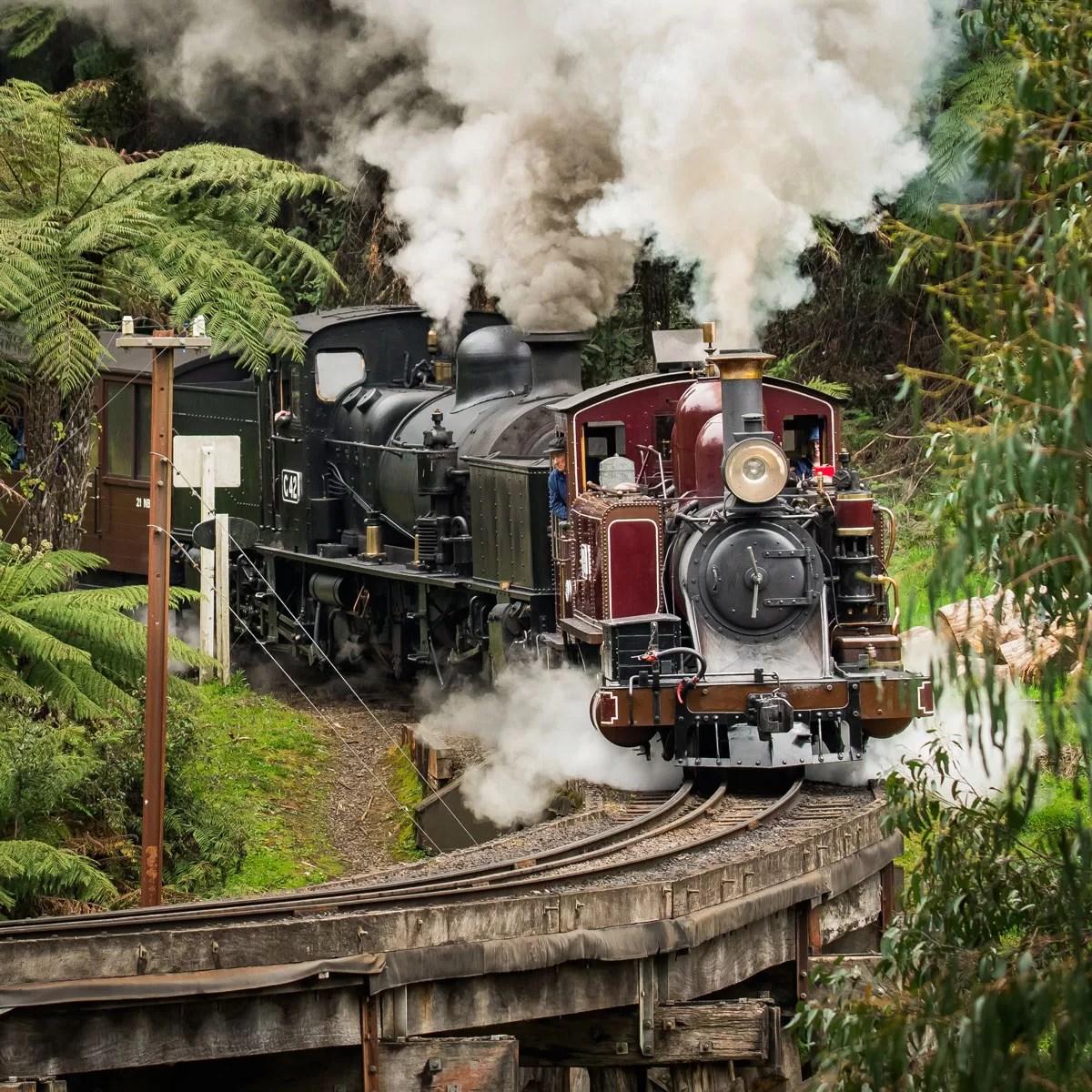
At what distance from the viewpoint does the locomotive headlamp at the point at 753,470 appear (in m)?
10.1

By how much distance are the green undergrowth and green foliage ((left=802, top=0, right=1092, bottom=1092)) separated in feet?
21.6

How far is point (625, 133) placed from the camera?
45.0ft

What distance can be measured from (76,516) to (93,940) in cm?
592

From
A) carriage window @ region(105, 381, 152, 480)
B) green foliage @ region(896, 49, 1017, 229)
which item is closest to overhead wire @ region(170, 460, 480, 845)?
carriage window @ region(105, 381, 152, 480)

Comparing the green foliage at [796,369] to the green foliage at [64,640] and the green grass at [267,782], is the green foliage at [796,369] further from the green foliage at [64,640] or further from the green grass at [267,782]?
the green foliage at [64,640]

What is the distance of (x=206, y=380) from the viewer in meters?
18.1

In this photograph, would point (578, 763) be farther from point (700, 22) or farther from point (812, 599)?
point (700, 22)

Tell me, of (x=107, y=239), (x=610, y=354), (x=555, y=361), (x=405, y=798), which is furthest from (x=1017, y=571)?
(x=610, y=354)

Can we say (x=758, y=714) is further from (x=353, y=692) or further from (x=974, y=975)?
(x=353, y=692)

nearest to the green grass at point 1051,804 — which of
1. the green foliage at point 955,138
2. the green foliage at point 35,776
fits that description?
the green foliage at point 955,138

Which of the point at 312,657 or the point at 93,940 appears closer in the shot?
the point at 93,940

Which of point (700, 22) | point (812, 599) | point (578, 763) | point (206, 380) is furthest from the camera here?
point (206, 380)

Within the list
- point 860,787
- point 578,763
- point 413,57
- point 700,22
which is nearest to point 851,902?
point 860,787

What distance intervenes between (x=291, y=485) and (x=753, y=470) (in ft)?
24.7
